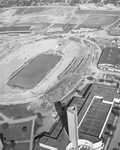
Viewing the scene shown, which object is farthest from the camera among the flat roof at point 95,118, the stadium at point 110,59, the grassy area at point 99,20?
the grassy area at point 99,20

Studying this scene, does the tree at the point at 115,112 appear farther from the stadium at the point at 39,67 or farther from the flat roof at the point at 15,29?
the flat roof at the point at 15,29

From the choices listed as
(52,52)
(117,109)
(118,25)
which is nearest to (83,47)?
(52,52)

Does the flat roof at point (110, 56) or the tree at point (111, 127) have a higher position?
the flat roof at point (110, 56)

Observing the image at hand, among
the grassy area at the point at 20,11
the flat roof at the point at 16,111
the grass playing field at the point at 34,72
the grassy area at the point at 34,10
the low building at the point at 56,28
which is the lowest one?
the flat roof at the point at 16,111

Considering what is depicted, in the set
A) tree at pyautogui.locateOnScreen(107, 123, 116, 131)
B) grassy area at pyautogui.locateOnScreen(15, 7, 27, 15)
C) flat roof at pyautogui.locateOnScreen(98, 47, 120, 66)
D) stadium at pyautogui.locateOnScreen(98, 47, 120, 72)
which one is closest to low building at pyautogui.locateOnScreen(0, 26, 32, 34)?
grassy area at pyautogui.locateOnScreen(15, 7, 27, 15)

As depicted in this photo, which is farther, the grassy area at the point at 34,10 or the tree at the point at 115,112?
the grassy area at the point at 34,10

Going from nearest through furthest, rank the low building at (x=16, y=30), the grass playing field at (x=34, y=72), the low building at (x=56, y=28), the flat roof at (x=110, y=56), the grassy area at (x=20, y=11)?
the grass playing field at (x=34, y=72) → the flat roof at (x=110, y=56) → the low building at (x=56, y=28) → the low building at (x=16, y=30) → the grassy area at (x=20, y=11)

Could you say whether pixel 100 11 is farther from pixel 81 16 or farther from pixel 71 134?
pixel 71 134

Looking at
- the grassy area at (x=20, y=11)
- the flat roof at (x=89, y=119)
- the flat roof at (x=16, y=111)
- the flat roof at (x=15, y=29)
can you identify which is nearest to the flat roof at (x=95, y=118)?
the flat roof at (x=89, y=119)

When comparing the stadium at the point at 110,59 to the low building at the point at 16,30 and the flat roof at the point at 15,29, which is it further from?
the flat roof at the point at 15,29
